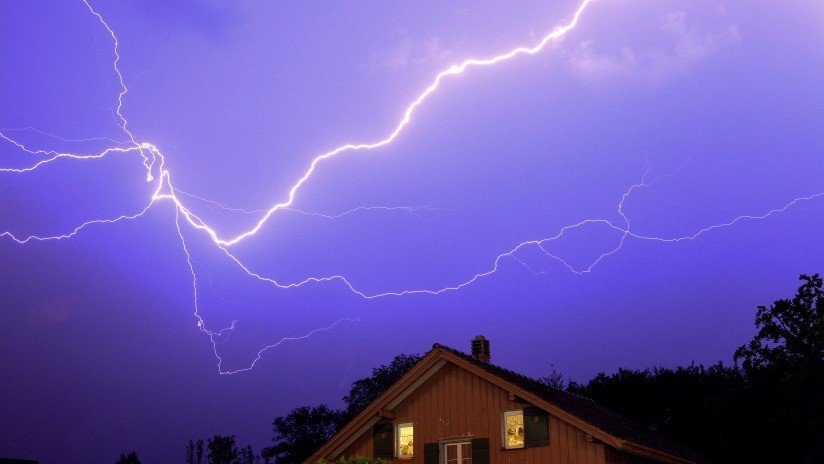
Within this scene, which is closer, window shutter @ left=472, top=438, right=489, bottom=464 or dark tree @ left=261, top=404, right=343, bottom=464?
window shutter @ left=472, top=438, right=489, bottom=464

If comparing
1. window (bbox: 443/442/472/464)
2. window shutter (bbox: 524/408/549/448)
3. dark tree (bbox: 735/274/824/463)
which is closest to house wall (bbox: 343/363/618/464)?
window shutter (bbox: 524/408/549/448)

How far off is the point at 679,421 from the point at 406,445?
24.7m

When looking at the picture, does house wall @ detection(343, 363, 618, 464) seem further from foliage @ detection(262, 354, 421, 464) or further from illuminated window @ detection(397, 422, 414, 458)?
foliage @ detection(262, 354, 421, 464)

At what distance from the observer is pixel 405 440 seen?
821 inches

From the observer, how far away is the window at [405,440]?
20.7m

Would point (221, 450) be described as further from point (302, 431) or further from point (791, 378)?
point (791, 378)

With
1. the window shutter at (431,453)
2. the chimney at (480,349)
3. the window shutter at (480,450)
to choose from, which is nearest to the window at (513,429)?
the window shutter at (480,450)

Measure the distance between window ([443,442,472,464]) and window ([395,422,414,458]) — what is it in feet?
4.25

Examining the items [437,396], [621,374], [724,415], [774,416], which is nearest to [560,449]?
[437,396]

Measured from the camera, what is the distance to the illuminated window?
67.8 feet

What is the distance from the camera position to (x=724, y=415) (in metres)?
28.9

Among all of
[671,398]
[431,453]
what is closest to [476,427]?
[431,453]

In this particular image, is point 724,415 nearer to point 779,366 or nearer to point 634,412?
point 779,366

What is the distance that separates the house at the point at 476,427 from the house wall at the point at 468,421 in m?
0.03
